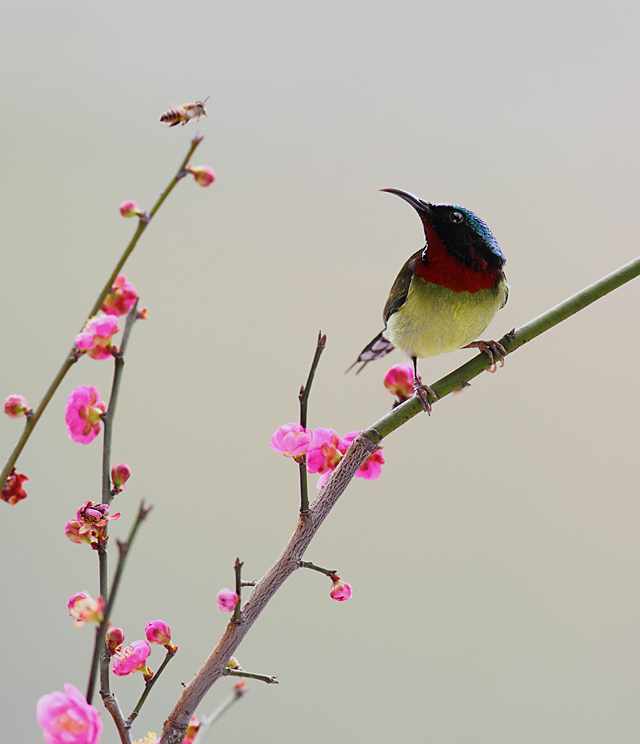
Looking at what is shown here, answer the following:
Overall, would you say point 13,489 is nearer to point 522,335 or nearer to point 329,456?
point 329,456

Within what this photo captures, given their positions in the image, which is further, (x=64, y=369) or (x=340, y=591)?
(x=340, y=591)

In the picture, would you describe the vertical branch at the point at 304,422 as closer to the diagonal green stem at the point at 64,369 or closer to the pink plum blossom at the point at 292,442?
the pink plum blossom at the point at 292,442

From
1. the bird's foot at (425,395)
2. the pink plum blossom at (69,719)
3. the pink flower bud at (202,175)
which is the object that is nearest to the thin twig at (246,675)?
the pink plum blossom at (69,719)

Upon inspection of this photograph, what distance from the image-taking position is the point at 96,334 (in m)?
0.38

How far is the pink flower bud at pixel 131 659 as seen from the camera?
1.40ft

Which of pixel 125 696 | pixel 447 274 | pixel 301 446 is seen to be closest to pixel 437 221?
pixel 447 274

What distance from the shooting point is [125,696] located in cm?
117

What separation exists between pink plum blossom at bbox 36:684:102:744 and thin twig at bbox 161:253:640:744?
0.12m

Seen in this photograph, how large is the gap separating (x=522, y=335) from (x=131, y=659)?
37cm

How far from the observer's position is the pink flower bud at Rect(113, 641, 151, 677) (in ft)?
1.40

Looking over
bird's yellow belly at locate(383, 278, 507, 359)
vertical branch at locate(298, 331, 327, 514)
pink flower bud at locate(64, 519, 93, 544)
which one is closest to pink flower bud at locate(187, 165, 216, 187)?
vertical branch at locate(298, 331, 327, 514)

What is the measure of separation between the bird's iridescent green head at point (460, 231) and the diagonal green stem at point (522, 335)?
0.61 feet

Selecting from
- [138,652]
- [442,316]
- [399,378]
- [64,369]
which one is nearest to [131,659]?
[138,652]

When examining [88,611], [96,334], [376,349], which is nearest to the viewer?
[88,611]
